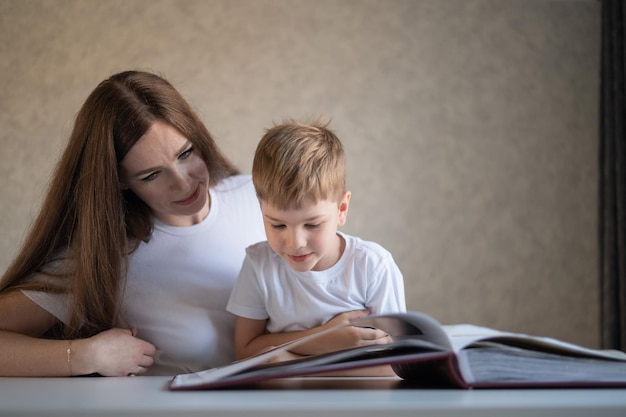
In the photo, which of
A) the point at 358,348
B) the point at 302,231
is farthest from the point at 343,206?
the point at 358,348

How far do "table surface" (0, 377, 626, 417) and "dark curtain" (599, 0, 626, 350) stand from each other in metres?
3.48

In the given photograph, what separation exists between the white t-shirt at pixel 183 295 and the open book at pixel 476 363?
71 centimetres

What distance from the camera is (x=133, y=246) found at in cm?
153

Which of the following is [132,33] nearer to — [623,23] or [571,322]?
[623,23]

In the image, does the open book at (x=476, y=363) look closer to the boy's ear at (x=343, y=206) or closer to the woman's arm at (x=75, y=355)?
the woman's arm at (x=75, y=355)

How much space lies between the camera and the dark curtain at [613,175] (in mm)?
3885

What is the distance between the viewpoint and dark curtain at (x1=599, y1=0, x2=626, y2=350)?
3885 mm

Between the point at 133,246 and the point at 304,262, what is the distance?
45cm

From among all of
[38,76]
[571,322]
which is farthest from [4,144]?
[571,322]

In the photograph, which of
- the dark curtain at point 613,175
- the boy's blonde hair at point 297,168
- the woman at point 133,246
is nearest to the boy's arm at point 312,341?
the woman at point 133,246

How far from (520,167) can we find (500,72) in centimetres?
62

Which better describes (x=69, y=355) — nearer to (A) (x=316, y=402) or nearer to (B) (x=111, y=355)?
(B) (x=111, y=355)

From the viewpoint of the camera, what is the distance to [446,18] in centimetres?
438

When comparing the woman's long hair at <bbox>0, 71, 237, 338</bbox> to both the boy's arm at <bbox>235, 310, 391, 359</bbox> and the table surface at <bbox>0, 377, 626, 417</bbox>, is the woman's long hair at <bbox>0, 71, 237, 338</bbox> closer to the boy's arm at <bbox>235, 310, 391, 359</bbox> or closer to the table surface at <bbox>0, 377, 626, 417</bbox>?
the boy's arm at <bbox>235, 310, 391, 359</bbox>
